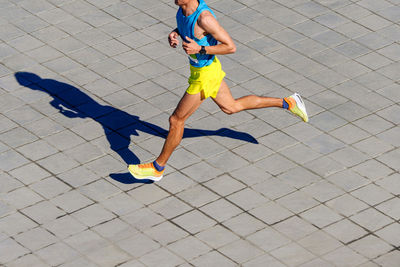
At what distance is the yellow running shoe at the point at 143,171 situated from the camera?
11.4 m

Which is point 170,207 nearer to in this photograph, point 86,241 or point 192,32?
point 86,241

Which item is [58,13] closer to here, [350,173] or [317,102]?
[317,102]

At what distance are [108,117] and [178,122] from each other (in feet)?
5.65

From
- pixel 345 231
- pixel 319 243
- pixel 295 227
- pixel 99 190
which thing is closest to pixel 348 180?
pixel 345 231

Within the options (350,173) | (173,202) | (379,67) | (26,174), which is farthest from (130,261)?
(379,67)

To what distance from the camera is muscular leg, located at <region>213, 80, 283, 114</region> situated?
1167 cm

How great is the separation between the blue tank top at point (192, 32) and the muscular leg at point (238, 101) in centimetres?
55

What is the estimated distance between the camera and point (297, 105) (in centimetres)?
1232

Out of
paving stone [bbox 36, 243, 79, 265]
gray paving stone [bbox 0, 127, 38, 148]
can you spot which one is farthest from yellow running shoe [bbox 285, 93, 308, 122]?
paving stone [bbox 36, 243, 79, 265]

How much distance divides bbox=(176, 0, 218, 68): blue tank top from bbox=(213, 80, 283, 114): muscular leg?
545 millimetres

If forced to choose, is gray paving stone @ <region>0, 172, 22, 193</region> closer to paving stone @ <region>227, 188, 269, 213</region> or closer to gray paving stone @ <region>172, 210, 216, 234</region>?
gray paving stone @ <region>172, 210, 216, 234</region>

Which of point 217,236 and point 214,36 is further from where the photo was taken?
point 214,36

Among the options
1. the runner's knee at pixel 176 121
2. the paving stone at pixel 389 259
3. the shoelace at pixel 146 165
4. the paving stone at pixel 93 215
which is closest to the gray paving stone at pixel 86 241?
the paving stone at pixel 93 215

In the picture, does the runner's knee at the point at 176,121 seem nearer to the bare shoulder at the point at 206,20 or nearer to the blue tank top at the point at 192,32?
the blue tank top at the point at 192,32
